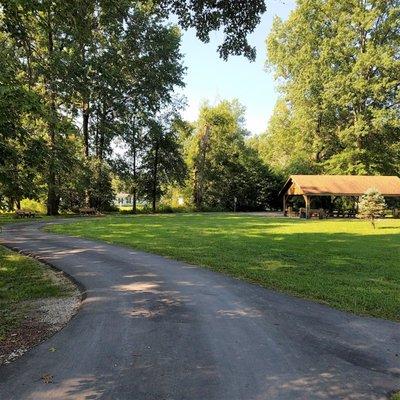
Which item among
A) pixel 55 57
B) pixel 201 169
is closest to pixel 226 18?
pixel 55 57

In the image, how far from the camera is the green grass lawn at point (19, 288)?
7.99 metres

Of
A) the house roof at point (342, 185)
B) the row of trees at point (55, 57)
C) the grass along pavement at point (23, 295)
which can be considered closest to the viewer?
the grass along pavement at point (23, 295)

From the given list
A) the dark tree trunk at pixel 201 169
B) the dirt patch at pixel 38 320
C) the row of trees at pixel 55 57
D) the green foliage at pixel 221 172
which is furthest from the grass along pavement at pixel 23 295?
the green foliage at pixel 221 172

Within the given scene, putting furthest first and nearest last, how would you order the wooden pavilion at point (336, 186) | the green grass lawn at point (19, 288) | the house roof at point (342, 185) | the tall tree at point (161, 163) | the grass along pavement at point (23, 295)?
the tall tree at point (161, 163) < the house roof at point (342, 185) < the wooden pavilion at point (336, 186) < the green grass lawn at point (19, 288) < the grass along pavement at point (23, 295)

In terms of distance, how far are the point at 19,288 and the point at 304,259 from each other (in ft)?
29.1

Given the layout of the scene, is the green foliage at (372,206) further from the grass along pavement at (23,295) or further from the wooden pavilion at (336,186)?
the grass along pavement at (23,295)

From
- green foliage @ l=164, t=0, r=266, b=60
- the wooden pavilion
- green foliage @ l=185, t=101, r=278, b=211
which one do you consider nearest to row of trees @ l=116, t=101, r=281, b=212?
green foliage @ l=185, t=101, r=278, b=211

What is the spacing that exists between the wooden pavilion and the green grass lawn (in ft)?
93.1

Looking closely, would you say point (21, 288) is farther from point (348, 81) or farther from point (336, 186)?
point (348, 81)

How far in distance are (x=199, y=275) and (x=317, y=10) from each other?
149 ft

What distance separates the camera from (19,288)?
34.0ft

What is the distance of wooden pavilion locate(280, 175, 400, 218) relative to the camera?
3747cm

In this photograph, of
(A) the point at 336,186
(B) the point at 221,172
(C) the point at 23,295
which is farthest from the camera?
(B) the point at 221,172

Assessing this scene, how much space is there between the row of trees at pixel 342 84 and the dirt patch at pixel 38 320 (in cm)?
4082
